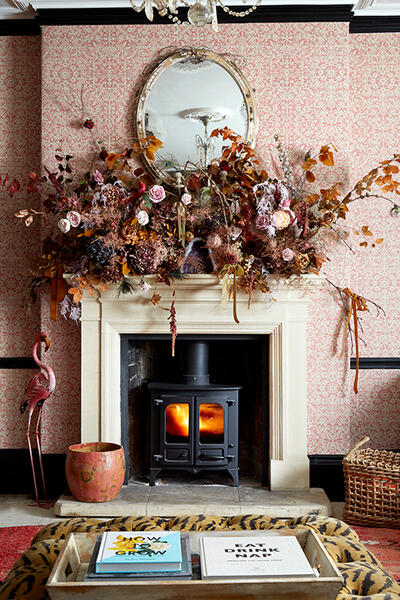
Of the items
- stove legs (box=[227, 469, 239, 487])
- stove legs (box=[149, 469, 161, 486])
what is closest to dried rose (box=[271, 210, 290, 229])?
stove legs (box=[227, 469, 239, 487])

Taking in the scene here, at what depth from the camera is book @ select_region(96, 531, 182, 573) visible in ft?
4.38

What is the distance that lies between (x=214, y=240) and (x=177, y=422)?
1.08 meters

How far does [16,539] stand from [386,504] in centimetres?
182

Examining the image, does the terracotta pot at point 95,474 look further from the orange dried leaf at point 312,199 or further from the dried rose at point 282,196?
the orange dried leaf at point 312,199

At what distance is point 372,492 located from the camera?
123 inches

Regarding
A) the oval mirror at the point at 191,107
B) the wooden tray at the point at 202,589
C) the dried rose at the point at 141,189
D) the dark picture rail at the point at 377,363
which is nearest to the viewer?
the wooden tray at the point at 202,589

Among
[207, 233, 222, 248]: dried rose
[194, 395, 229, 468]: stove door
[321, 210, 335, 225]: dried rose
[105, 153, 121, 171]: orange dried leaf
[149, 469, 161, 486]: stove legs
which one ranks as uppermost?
[105, 153, 121, 171]: orange dried leaf

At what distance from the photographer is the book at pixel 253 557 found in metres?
1.31

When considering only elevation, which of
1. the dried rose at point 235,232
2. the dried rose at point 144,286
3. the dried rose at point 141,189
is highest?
the dried rose at point 141,189

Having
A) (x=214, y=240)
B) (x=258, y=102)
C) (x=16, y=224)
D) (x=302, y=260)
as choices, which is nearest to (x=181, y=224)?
(x=214, y=240)

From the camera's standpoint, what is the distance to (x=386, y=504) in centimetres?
313

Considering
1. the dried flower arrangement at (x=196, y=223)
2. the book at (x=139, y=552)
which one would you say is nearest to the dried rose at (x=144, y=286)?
the dried flower arrangement at (x=196, y=223)

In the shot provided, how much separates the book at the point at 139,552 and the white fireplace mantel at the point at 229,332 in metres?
1.97

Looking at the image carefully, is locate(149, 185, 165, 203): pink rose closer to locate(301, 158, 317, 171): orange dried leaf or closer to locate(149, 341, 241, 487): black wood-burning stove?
locate(301, 158, 317, 171): orange dried leaf
